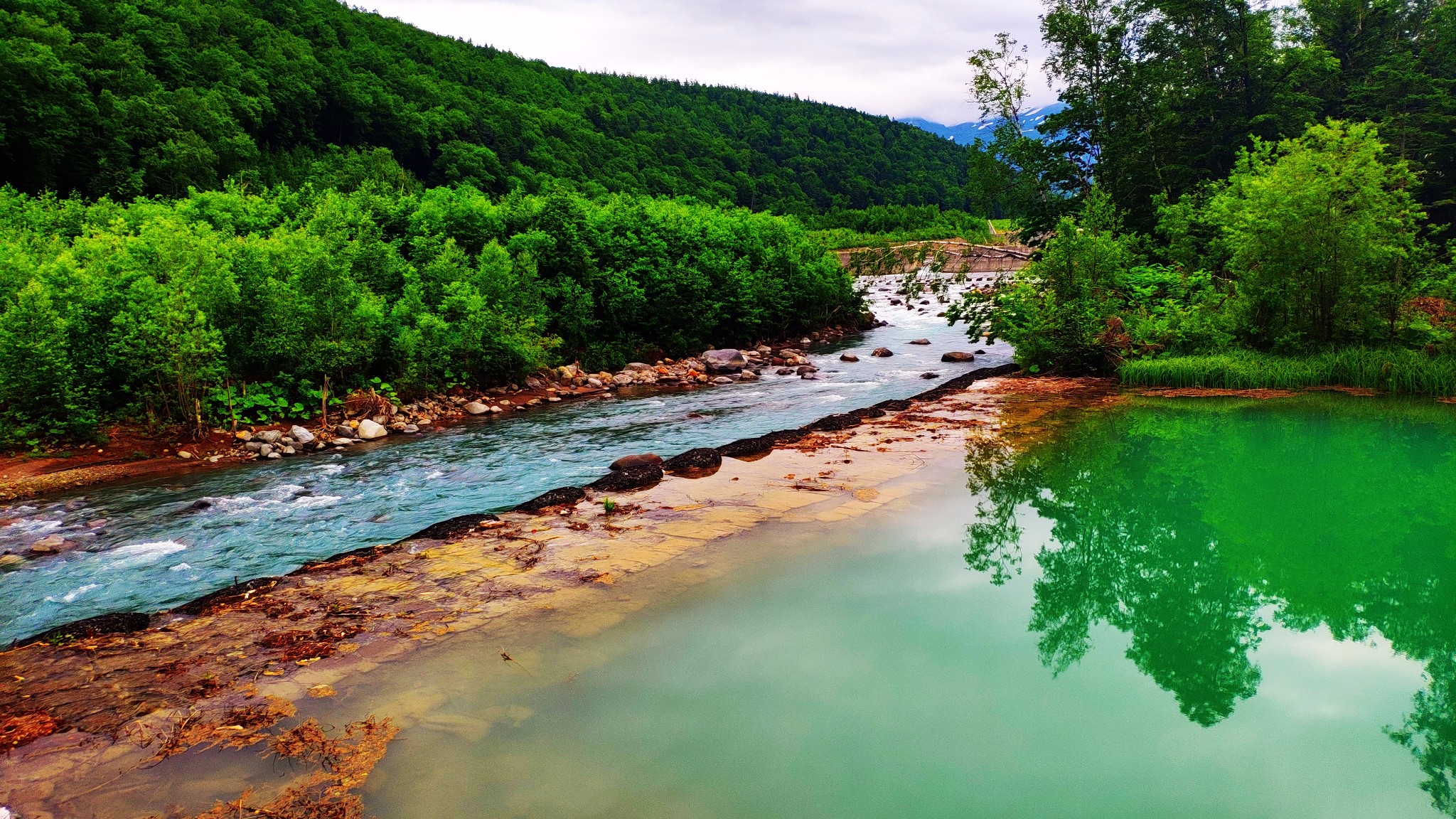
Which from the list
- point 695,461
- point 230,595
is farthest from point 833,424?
point 230,595

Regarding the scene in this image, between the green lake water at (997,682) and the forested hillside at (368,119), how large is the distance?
155 feet

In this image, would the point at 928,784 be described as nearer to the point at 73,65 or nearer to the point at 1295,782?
the point at 1295,782

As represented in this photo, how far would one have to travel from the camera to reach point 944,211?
11775cm

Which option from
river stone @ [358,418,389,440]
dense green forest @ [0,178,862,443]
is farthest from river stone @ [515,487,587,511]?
dense green forest @ [0,178,862,443]

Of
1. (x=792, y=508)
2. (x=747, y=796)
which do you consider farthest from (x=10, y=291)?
(x=747, y=796)

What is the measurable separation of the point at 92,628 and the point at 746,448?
9.75m

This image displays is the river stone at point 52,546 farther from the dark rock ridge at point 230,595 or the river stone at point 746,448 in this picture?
the river stone at point 746,448

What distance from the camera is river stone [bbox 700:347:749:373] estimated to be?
26500 mm

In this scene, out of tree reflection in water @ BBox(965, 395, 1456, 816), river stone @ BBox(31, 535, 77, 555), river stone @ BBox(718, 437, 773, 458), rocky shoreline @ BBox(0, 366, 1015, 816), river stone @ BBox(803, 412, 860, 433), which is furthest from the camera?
river stone @ BBox(803, 412, 860, 433)

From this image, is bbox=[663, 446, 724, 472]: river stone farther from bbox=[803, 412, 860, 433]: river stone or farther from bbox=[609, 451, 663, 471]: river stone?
bbox=[803, 412, 860, 433]: river stone

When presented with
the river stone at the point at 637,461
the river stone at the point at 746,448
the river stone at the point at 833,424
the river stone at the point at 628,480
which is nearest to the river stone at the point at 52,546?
the river stone at the point at 628,480

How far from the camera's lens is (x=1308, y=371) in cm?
1764

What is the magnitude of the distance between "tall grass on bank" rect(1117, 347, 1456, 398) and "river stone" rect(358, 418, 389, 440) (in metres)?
18.4

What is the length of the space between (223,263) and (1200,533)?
766 inches
